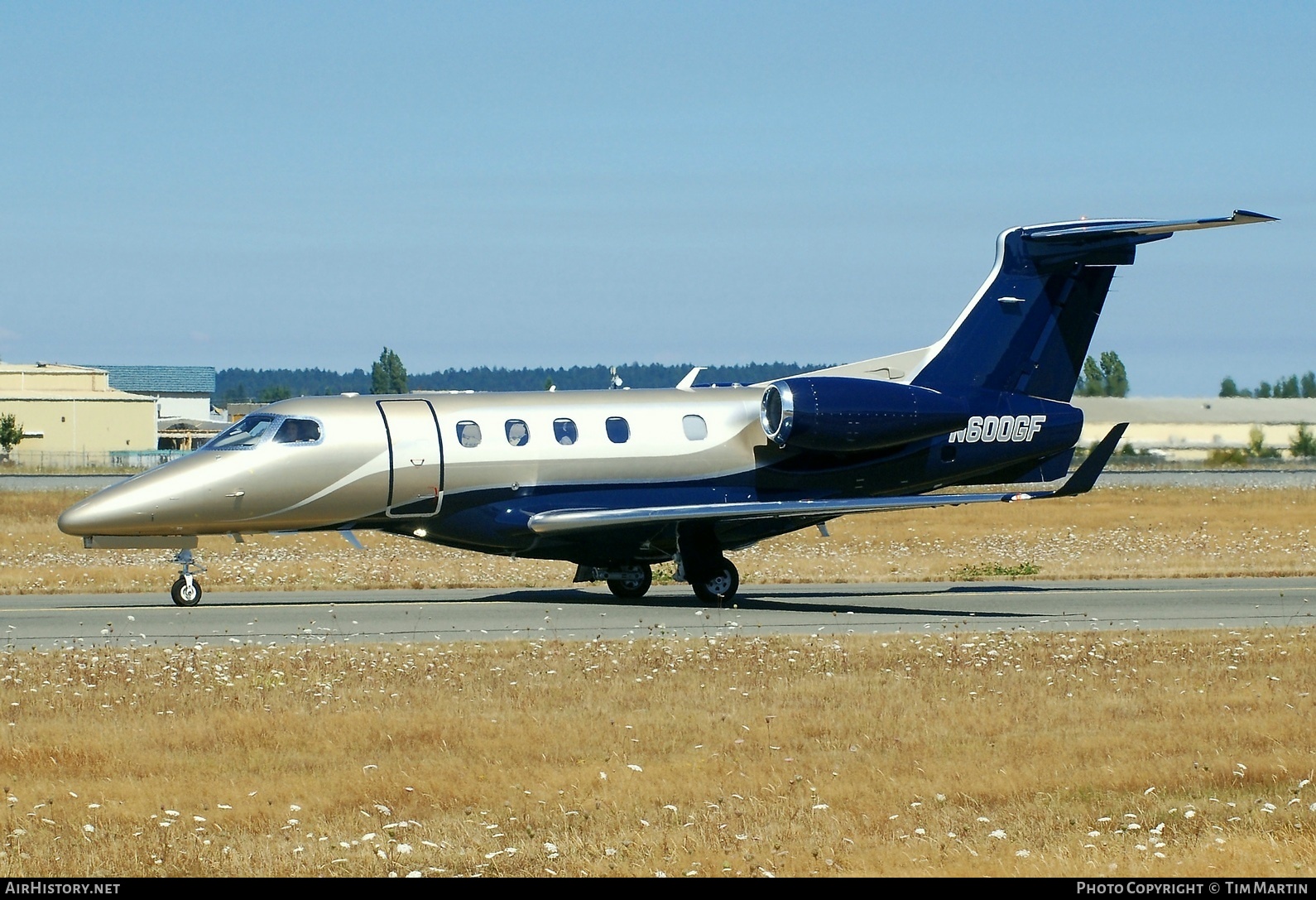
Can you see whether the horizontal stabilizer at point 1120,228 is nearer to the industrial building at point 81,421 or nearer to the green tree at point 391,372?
the industrial building at point 81,421

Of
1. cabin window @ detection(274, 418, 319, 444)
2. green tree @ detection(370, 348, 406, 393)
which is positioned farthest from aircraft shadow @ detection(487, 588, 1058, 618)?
green tree @ detection(370, 348, 406, 393)

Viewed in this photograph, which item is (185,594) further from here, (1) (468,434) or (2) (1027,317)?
(2) (1027,317)

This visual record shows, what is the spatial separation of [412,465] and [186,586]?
154 inches

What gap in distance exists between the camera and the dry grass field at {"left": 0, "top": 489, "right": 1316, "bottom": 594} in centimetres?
3047

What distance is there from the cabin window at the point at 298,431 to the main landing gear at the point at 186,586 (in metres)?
2.36

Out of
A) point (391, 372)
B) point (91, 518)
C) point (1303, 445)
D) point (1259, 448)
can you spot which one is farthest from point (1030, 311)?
point (391, 372)

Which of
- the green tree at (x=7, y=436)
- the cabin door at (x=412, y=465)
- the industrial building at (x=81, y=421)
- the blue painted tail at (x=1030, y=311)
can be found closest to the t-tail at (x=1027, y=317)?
the blue painted tail at (x=1030, y=311)

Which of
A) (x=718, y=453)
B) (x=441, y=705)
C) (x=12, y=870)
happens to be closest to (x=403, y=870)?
(x=12, y=870)

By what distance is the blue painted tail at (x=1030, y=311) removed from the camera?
27.5 m

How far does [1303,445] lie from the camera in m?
110

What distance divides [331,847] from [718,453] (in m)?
16.4

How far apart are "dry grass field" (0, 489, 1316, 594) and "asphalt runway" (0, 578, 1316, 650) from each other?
209 cm

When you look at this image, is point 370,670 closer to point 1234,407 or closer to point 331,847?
point 331,847

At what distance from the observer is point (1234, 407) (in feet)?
408
